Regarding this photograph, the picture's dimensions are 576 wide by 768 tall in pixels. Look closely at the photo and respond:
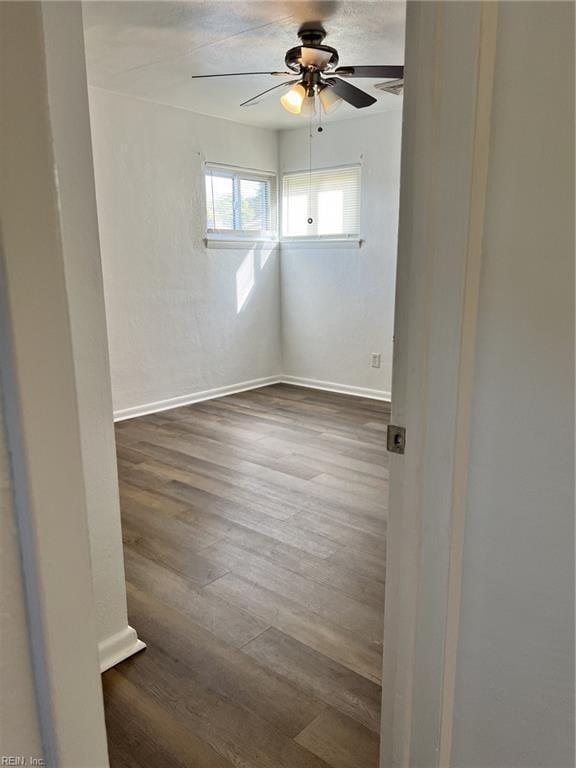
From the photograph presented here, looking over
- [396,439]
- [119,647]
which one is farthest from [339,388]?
[396,439]

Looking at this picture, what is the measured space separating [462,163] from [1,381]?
80cm

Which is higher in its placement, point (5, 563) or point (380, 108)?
point (380, 108)

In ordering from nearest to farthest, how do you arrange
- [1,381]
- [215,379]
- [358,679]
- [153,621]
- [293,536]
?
1. [1,381]
2. [358,679]
3. [153,621]
4. [293,536]
5. [215,379]

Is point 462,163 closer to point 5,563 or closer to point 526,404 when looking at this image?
point 526,404

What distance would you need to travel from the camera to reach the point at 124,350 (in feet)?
15.4

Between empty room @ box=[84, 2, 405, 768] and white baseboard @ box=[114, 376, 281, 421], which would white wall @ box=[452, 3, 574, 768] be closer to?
empty room @ box=[84, 2, 405, 768]

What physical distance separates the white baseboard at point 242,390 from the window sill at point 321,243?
4.30ft

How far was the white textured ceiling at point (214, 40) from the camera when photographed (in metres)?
2.77

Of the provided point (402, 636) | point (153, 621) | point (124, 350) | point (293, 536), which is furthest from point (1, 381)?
point (124, 350)

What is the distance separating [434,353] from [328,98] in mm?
2764

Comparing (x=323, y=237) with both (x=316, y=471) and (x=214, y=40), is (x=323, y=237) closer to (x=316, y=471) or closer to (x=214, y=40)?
(x=214, y=40)

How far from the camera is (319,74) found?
3092 millimetres

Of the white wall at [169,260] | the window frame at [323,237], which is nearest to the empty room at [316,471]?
the white wall at [169,260]

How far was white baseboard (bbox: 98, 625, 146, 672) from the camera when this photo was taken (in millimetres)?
1889
